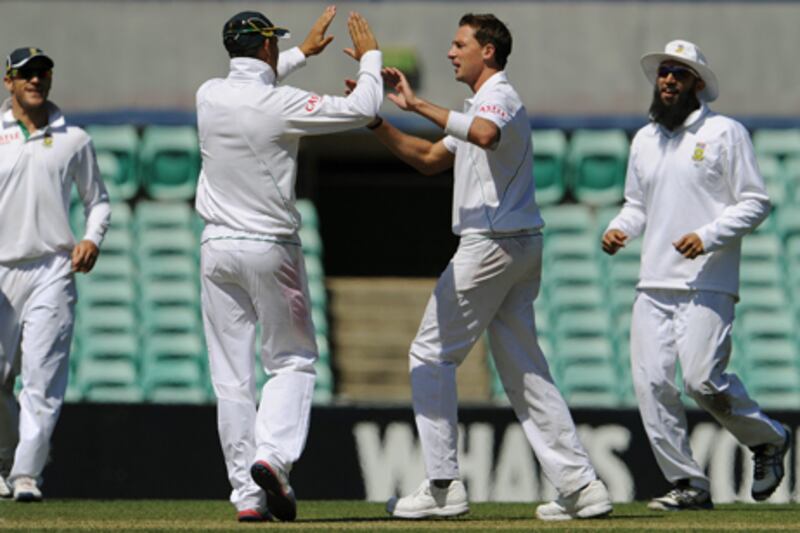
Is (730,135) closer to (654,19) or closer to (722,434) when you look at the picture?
(722,434)

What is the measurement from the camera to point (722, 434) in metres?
10.2

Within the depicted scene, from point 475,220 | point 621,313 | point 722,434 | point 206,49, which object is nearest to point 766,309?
point 621,313

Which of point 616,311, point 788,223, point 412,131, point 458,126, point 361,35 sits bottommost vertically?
point 616,311

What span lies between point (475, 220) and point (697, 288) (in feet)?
4.07

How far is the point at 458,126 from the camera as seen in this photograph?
719 cm

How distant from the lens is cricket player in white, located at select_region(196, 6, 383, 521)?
7211 millimetres

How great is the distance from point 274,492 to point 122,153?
24.6 ft

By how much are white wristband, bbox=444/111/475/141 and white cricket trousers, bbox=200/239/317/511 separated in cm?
76

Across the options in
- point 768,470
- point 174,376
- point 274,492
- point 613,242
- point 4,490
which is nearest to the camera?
point 274,492

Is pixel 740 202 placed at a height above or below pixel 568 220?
above

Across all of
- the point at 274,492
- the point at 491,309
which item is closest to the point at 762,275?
the point at 491,309

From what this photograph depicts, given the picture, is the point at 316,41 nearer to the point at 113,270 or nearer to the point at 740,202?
the point at 740,202

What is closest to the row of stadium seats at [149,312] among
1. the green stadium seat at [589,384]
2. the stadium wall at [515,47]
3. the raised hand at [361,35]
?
the stadium wall at [515,47]

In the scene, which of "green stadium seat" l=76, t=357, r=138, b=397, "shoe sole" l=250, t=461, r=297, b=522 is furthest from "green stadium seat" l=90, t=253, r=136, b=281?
"shoe sole" l=250, t=461, r=297, b=522
